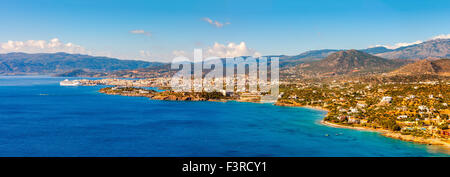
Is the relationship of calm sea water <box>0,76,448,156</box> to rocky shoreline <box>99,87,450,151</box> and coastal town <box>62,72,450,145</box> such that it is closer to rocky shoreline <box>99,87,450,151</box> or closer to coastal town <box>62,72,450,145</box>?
rocky shoreline <box>99,87,450,151</box>

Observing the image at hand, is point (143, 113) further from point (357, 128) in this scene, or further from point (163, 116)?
point (357, 128)

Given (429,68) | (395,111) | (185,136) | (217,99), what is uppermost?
(429,68)

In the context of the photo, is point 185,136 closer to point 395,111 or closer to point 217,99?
point 395,111

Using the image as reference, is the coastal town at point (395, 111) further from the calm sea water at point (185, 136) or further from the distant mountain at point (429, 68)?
the distant mountain at point (429, 68)

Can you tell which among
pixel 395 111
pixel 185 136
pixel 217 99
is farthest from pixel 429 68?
pixel 185 136

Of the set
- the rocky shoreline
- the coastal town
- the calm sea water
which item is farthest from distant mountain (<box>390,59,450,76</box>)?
the calm sea water

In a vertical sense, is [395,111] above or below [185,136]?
above

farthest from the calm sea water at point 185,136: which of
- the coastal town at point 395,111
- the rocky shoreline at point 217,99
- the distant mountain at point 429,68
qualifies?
the distant mountain at point 429,68

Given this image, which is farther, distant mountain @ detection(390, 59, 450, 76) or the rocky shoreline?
distant mountain @ detection(390, 59, 450, 76)
